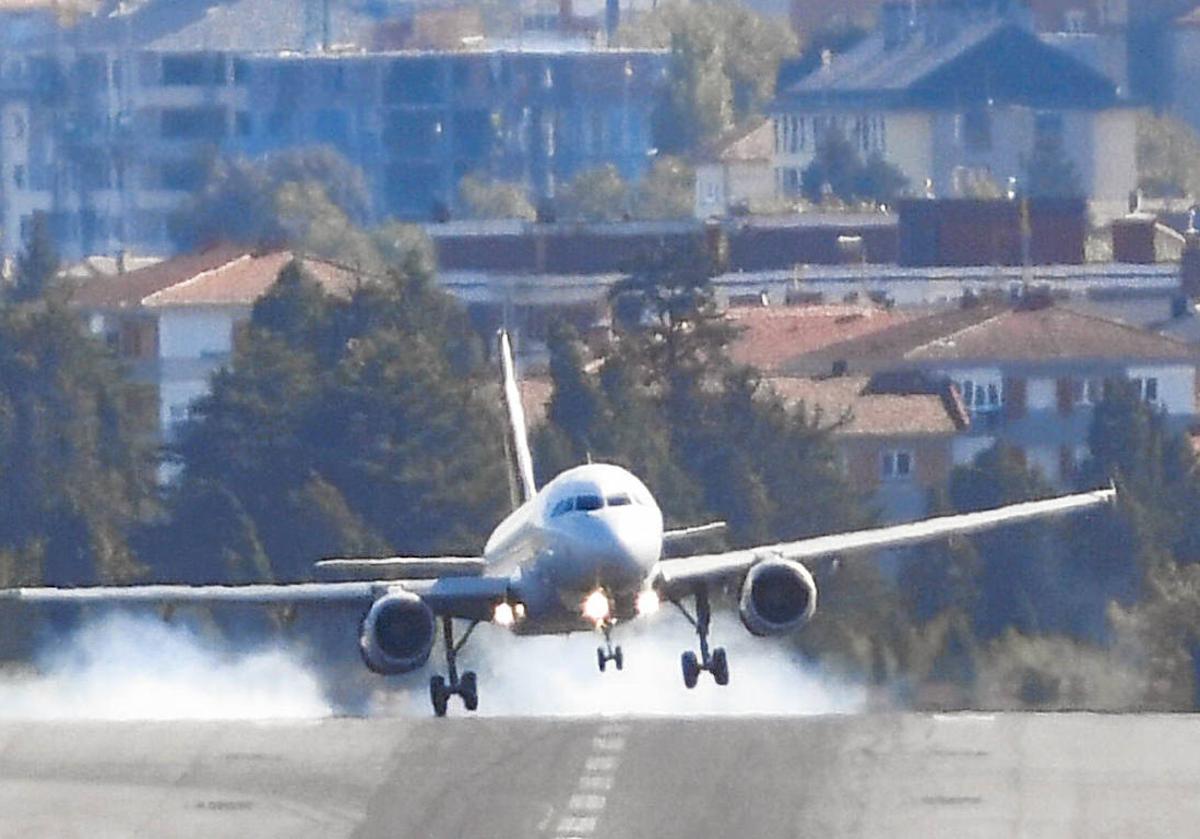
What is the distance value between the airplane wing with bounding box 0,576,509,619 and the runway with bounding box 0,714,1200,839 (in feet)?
17.8

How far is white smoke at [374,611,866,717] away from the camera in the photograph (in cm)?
6406

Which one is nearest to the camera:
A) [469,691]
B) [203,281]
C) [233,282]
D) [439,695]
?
[469,691]

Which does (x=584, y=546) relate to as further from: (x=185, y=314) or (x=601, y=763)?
(x=185, y=314)

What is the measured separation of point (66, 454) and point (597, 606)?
77042 millimetres

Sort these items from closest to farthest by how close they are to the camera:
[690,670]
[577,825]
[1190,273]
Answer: [577,825]
[690,670]
[1190,273]

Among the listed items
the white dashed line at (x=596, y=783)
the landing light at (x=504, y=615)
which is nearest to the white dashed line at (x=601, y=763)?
the white dashed line at (x=596, y=783)

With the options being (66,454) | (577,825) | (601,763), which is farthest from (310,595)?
(66,454)

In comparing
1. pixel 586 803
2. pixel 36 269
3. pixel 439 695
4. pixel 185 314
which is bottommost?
pixel 185 314

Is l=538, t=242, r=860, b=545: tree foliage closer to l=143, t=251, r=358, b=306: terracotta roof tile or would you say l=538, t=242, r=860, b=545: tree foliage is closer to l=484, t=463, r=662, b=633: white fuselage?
l=143, t=251, r=358, b=306: terracotta roof tile

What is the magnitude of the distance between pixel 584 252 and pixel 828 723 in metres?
132

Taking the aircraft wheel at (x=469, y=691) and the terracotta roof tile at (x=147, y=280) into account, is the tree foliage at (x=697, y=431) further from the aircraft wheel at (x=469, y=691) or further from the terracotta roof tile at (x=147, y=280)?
the aircraft wheel at (x=469, y=691)

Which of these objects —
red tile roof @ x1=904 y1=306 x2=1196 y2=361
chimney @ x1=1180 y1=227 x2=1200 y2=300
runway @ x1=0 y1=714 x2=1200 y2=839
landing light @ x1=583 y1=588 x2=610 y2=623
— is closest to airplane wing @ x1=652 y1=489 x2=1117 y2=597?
landing light @ x1=583 y1=588 x2=610 y2=623

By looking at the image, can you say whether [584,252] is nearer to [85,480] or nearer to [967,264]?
[967,264]

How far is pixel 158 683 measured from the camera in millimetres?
64125
